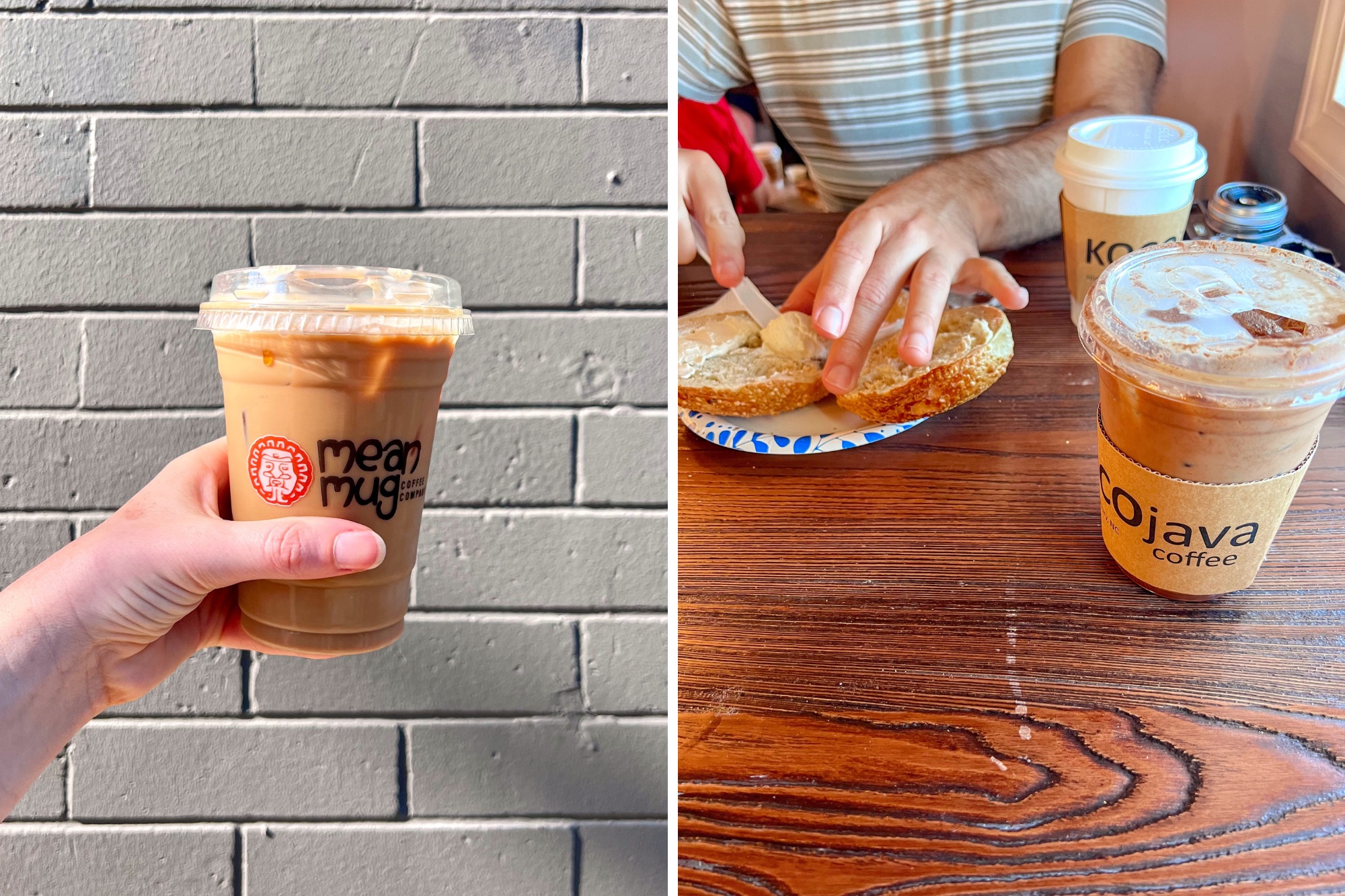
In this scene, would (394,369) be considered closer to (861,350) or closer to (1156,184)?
(861,350)

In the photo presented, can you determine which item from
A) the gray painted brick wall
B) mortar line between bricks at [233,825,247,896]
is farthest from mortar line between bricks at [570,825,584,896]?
mortar line between bricks at [233,825,247,896]

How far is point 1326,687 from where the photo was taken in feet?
1.96

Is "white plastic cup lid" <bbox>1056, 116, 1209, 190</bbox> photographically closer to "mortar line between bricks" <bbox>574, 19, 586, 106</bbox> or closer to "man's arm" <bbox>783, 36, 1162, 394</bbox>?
"man's arm" <bbox>783, 36, 1162, 394</bbox>

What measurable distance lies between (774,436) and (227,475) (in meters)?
0.50

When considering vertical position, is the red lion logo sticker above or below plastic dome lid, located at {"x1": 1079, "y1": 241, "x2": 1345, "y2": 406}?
below

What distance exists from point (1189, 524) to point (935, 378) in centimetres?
29

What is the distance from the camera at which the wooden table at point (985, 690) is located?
0.52 metres

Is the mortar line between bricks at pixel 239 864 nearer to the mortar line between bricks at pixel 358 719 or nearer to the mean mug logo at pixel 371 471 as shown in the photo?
the mortar line between bricks at pixel 358 719

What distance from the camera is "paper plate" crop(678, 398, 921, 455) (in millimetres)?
870

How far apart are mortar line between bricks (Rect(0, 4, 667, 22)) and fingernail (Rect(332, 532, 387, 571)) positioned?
1.68 ft

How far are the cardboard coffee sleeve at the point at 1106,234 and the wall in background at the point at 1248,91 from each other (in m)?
0.44

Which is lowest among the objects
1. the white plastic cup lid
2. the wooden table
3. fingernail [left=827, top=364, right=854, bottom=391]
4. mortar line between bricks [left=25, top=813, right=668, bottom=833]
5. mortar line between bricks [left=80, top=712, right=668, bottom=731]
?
mortar line between bricks [left=25, top=813, right=668, bottom=833]

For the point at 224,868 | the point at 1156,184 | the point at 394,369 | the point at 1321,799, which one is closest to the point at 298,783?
the point at 224,868

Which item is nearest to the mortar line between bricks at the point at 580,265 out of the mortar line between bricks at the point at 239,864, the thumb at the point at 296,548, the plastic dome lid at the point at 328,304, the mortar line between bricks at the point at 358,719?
the plastic dome lid at the point at 328,304
